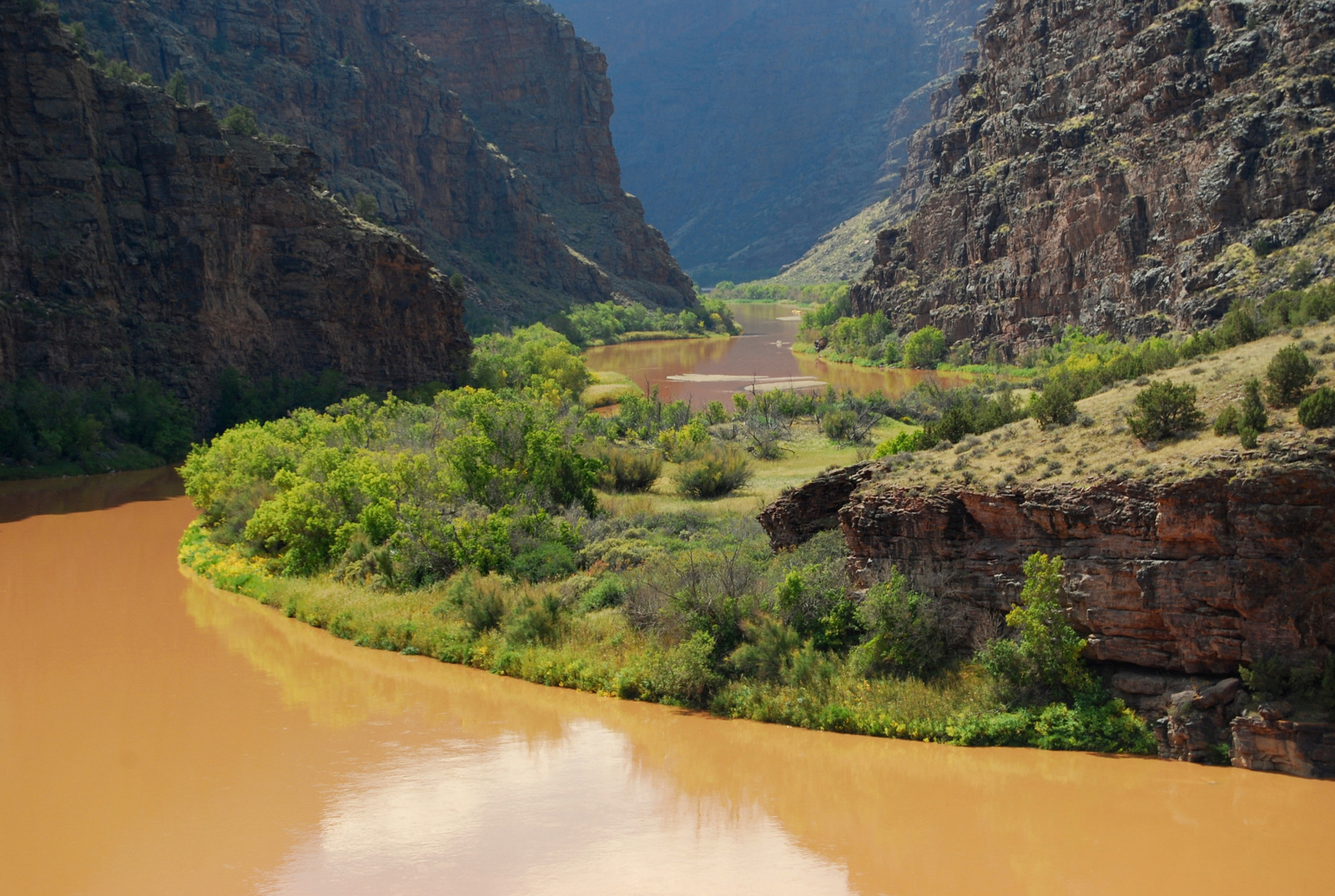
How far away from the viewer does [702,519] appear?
34312 millimetres

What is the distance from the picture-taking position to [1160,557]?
18.4 metres

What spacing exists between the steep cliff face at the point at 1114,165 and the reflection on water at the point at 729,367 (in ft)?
35.1

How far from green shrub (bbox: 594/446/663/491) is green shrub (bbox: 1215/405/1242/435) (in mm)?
24929

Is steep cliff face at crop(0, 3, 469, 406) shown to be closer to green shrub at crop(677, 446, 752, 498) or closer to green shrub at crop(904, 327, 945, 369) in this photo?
green shrub at crop(677, 446, 752, 498)

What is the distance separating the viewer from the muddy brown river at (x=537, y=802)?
15.9m

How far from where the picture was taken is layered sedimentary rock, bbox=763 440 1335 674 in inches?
677

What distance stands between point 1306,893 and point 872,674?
8209 millimetres

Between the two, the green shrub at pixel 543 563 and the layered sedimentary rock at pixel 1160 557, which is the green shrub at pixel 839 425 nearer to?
the green shrub at pixel 543 563

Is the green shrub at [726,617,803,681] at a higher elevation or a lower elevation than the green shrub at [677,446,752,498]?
lower

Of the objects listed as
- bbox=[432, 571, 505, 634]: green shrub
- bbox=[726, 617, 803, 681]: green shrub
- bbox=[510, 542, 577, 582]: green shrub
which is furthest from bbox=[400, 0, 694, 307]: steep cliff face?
bbox=[726, 617, 803, 681]: green shrub

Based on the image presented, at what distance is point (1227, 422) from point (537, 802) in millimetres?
13657

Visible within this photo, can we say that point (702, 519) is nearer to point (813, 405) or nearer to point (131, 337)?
point (813, 405)

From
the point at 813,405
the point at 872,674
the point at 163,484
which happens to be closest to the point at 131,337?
the point at 163,484

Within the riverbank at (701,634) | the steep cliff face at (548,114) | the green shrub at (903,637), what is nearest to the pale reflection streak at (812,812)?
the riverbank at (701,634)
